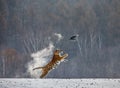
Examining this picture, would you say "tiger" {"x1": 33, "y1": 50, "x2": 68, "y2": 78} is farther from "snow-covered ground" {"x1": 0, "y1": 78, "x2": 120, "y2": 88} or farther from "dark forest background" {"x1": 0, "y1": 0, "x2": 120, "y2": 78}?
"snow-covered ground" {"x1": 0, "y1": 78, "x2": 120, "y2": 88}

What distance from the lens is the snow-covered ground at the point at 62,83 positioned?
5.46 metres

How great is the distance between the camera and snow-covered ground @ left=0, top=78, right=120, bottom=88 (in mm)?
5461

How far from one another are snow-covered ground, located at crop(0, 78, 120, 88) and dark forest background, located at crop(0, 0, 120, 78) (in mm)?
113

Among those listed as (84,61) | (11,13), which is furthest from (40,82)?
(11,13)

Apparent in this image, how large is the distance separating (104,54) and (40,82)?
3.62 ft

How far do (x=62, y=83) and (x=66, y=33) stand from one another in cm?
80

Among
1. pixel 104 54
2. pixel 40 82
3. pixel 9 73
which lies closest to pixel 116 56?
pixel 104 54

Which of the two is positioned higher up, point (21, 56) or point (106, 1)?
point (106, 1)

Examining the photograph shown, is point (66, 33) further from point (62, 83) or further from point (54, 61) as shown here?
point (62, 83)

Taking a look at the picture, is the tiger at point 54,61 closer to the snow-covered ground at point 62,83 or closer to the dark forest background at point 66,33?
the dark forest background at point 66,33

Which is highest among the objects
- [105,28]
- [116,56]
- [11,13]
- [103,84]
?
[11,13]

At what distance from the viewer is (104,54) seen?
18.5ft

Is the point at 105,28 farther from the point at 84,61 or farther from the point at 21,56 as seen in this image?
the point at 21,56

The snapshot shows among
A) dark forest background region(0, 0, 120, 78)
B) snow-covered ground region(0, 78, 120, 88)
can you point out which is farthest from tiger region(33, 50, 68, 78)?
snow-covered ground region(0, 78, 120, 88)
